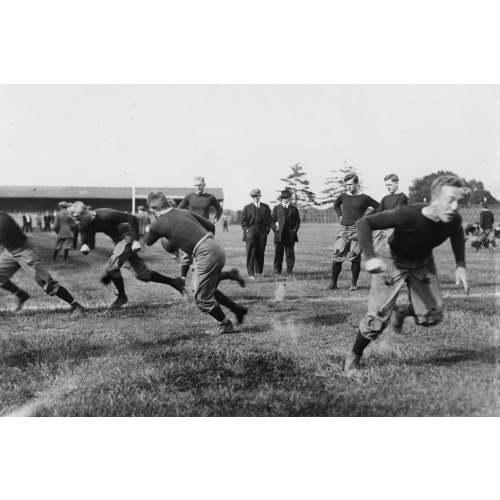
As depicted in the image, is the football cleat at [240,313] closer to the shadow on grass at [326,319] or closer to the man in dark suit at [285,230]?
the shadow on grass at [326,319]

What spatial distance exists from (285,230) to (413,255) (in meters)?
4.02

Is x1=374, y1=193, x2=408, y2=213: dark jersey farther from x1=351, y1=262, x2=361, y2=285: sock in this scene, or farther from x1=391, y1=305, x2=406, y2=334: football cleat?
x1=391, y1=305, x2=406, y2=334: football cleat

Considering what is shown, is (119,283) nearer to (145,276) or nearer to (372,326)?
(145,276)

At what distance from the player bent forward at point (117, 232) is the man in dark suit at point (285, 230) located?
229 cm

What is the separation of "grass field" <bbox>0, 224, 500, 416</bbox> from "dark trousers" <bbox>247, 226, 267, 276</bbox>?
1601 mm

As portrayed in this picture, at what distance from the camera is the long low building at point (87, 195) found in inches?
224

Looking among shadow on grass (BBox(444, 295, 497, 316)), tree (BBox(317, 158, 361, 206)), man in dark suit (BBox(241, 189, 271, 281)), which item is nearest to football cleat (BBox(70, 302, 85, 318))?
man in dark suit (BBox(241, 189, 271, 281))

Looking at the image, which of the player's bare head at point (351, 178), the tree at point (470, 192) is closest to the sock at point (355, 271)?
the player's bare head at point (351, 178)

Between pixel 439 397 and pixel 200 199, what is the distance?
3.69 metres

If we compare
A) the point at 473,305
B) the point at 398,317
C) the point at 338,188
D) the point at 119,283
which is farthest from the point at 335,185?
the point at 119,283

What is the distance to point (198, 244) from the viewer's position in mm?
5008

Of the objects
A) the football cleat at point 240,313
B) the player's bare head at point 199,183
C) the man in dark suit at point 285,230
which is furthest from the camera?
the man in dark suit at point 285,230

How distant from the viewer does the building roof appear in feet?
18.4

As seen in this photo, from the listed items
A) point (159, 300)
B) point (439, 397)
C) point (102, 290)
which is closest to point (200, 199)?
point (159, 300)
